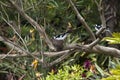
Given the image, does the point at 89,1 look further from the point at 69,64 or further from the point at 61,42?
the point at 61,42

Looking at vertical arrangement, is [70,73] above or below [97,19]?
below

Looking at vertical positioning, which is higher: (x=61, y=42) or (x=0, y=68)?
(x=61, y=42)

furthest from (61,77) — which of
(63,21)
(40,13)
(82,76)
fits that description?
(40,13)

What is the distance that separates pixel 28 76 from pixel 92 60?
0.63 meters

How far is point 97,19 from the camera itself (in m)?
3.34

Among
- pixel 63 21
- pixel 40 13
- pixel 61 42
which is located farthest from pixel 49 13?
pixel 61 42

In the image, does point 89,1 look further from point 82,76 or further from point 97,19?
point 82,76

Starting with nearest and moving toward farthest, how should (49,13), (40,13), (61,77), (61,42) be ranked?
(61,42), (40,13), (61,77), (49,13)

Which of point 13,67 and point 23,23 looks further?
point 23,23

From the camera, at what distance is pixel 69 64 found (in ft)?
11.0

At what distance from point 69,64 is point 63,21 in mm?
422

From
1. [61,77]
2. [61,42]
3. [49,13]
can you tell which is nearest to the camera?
[61,42]

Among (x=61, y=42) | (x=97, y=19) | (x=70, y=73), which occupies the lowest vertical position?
(x=70, y=73)

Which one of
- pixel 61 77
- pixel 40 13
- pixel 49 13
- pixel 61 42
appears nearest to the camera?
pixel 61 42
